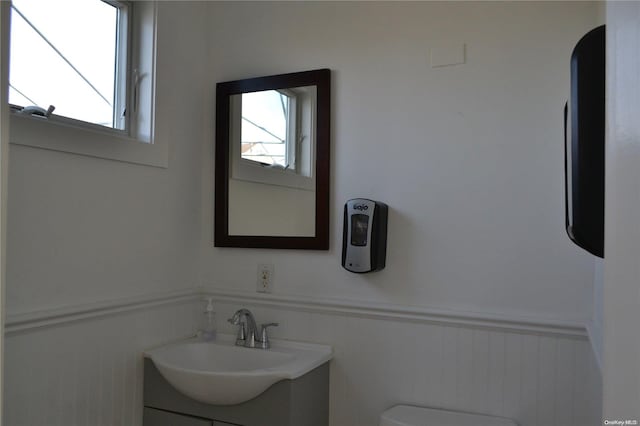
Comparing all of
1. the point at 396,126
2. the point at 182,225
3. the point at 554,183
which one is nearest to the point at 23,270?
the point at 182,225

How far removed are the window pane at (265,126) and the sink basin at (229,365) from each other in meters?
0.76

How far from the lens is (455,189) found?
1.83 m

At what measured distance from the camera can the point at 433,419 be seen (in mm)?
1719

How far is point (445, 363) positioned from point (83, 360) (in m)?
1.26

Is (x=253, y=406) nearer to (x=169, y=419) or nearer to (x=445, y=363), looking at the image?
(x=169, y=419)

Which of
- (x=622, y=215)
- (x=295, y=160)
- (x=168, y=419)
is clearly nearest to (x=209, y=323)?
(x=168, y=419)

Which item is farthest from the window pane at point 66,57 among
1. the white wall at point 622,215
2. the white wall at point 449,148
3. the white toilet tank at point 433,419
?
the white wall at point 622,215

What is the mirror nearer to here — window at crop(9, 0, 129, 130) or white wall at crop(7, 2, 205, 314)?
white wall at crop(7, 2, 205, 314)

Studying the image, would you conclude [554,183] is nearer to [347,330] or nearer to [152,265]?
[347,330]

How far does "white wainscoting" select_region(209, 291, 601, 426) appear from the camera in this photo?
5.47ft

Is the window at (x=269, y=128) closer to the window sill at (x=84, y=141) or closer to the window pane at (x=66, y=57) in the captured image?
the window sill at (x=84, y=141)

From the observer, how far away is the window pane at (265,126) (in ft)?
Answer: 6.93

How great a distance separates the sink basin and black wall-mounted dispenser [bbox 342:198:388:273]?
1.27 feet

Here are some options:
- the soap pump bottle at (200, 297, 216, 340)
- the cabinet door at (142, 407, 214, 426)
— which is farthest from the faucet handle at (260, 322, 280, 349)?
the cabinet door at (142, 407, 214, 426)
